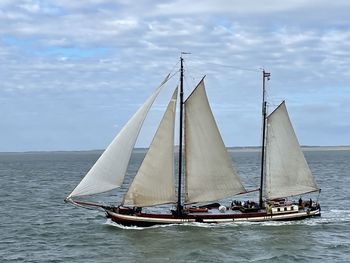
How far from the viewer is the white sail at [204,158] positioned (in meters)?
47.6

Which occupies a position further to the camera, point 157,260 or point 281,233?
point 281,233

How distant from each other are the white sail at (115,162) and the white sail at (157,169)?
186cm

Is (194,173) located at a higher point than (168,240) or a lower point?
higher

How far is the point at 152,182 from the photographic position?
46500mm

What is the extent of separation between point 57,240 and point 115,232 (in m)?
4.56

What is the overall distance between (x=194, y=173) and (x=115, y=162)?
707 cm

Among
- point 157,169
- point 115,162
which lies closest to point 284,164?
point 157,169

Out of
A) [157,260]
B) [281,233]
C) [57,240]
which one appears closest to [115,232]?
[57,240]

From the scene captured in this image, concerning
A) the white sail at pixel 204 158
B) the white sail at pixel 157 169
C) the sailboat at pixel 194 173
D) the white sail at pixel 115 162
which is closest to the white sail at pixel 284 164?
the sailboat at pixel 194 173

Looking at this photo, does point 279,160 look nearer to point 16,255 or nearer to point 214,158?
point 214,158

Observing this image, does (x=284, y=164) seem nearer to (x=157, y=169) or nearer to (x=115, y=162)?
(x=157, y=169)

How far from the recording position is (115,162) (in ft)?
147

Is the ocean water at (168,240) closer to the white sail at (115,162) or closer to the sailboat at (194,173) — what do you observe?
the sailboat at (194,173)

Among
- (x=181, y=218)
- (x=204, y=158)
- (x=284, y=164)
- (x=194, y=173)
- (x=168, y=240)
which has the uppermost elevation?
(x=204, y=158)
